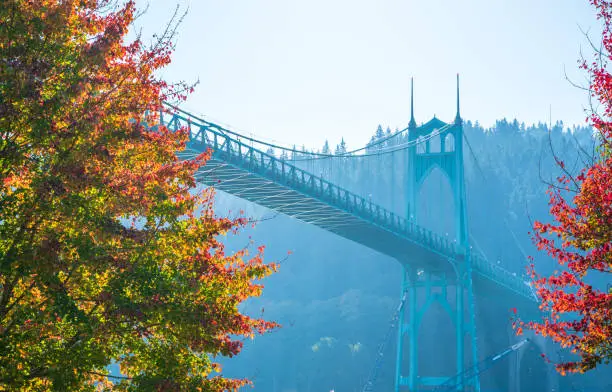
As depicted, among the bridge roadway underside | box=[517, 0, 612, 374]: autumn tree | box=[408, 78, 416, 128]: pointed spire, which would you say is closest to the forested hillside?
box=[408, 78, 416, 128]: pointed spire

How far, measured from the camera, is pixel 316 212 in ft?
162

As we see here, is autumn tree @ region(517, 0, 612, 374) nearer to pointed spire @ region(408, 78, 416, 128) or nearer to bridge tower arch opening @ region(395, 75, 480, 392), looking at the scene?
bridge tower arch opening @ region(395, 75, 480, 392)

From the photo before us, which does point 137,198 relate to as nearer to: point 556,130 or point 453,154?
point 453,154

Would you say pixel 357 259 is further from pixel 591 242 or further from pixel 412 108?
pixel 591 242

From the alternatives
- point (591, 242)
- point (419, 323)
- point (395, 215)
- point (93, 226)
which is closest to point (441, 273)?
point (419, 323)

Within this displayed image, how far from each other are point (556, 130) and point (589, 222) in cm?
16766

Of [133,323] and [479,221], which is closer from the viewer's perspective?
[133,323]

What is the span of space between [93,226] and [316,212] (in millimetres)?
38849

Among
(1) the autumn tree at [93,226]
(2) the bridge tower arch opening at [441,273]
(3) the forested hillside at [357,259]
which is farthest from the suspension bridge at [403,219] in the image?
(1) the autumn tree at [93,226]

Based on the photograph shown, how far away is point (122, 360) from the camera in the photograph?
1170 cm

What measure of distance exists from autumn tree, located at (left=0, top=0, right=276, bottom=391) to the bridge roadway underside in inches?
855

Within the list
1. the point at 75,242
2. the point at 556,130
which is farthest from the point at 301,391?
the point at 556,130

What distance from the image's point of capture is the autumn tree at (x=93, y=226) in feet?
32.6

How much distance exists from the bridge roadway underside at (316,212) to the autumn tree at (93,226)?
21.7 m
